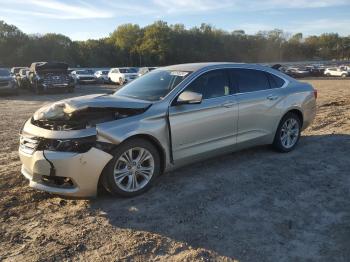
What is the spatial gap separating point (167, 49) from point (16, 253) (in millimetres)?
80211

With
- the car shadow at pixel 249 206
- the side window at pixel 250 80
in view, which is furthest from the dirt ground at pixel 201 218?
the side window at pixel 250 80

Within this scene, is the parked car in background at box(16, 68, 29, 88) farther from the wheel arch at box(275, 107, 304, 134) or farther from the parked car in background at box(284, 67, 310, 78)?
the parked car in background at box(284, 67, 310, 78)

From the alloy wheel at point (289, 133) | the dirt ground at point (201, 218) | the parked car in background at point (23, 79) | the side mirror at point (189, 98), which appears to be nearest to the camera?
the dirt ground at point (201, 218)

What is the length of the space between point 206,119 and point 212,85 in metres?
0.58

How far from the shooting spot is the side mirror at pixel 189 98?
5.37m

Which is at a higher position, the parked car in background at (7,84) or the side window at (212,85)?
the side window at (212,85)

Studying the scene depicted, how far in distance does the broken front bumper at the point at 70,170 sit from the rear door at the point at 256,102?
2.48m

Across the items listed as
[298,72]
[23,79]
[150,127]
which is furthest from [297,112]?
[298,72]

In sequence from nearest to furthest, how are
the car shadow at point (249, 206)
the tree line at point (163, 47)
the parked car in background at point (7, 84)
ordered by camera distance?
the car shadow at point (249, 206) < the parked car in background at point (7, 84) < the tree line at point (163, 47)

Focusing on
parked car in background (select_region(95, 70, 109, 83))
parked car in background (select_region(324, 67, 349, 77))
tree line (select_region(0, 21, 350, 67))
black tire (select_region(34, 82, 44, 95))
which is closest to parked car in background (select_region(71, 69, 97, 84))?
parked car in background (select_region(95, 70, 109, 83))

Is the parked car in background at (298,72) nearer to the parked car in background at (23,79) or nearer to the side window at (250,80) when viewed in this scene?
the parked car in background at (23,79)

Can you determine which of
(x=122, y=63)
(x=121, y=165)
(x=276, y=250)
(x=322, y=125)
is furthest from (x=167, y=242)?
(x=122, y=63)

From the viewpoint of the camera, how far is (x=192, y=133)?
18.4ft

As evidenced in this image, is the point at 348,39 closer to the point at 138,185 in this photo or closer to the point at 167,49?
the point at 167,49
